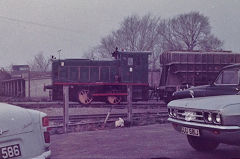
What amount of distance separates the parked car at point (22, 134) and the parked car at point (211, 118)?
2.33 m

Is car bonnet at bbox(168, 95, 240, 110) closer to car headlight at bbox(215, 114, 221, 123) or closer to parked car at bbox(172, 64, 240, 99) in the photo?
car headlight at bbox(215, 114, 221, 123)

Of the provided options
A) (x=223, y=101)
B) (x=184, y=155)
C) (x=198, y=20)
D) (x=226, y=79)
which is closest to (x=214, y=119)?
(x=223, y=101)

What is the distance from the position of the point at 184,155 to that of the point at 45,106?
42.9 feet

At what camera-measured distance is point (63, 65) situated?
1983cm

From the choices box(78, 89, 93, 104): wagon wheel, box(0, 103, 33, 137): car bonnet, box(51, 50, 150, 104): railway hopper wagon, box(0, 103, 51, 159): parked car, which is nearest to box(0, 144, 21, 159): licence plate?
box(0, 103, 51, 159): parked car

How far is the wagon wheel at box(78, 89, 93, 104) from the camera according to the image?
768 inches

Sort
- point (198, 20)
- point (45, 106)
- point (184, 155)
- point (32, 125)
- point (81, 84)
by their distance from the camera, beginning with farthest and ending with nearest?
point (198, 20) → point (81, 84) → point (45, 106) → point (184, 155) → point (32, 125)

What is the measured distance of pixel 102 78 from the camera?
2002 centimetres

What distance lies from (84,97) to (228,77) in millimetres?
14068

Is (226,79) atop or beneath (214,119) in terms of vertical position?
atop

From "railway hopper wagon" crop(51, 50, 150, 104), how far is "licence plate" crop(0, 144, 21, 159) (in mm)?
15952

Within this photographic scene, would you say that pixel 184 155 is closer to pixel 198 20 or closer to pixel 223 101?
pixel 223 101

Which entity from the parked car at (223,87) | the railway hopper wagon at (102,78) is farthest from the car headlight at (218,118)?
the railway hopper wagon at (102,78)

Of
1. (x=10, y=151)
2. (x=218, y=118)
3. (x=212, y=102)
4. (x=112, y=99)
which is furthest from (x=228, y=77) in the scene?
(x=112, y=99)
